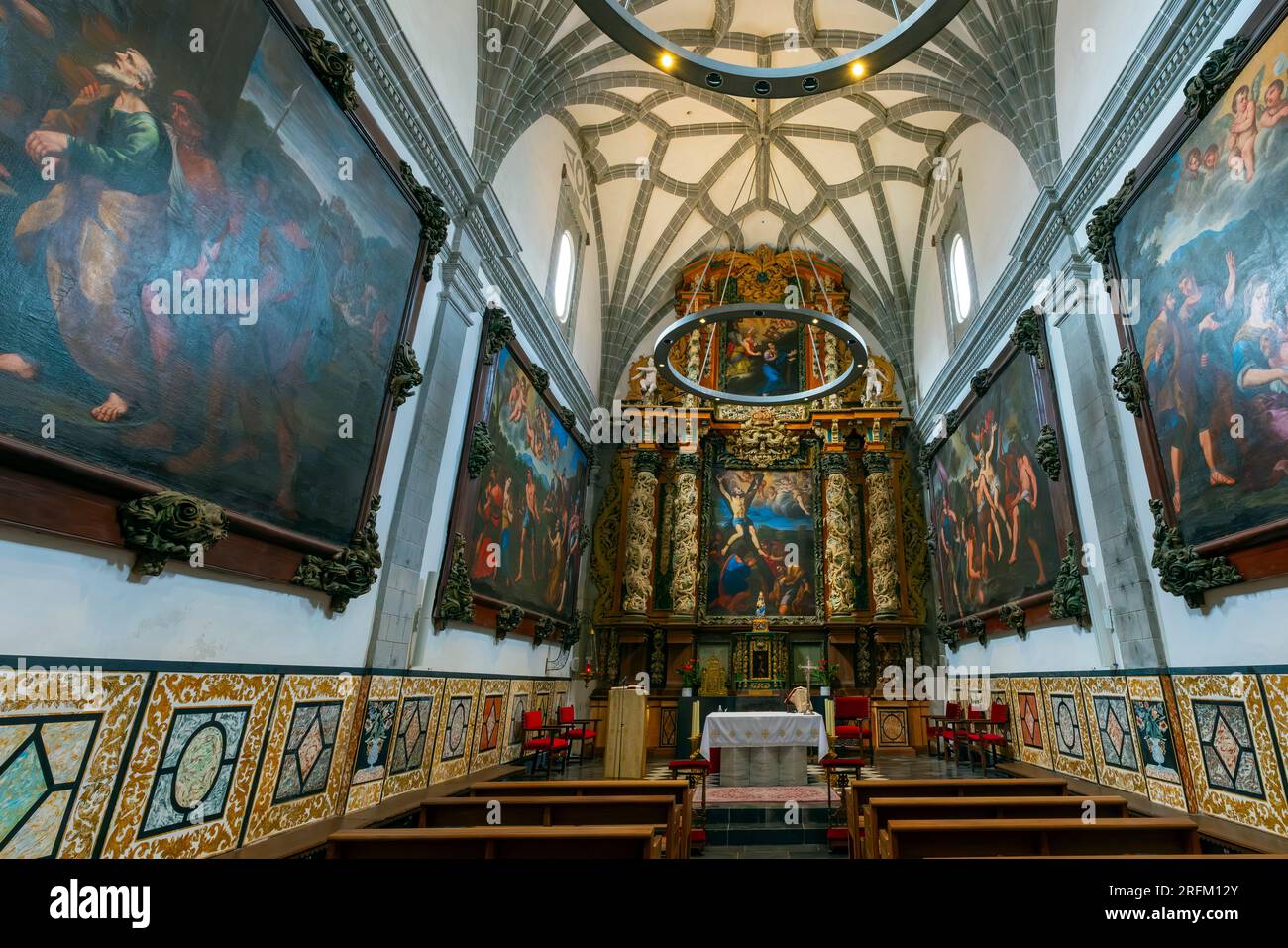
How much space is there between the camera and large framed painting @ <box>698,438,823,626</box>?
14.7 meters

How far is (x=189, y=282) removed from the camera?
4.00 metres

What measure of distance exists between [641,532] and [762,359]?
Answer: 225 inches

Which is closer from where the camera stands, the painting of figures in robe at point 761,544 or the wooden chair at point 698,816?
the wooden chair at point 698,816

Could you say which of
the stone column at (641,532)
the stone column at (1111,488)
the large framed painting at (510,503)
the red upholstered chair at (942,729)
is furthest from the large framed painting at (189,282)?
the red upholstered chair at (942,729)

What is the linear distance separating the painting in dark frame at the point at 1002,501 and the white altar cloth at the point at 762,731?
3.45 metres

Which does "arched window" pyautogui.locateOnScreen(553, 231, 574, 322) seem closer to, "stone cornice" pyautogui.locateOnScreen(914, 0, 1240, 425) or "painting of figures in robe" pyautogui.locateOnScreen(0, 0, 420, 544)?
"painting of figures in robe" pyautogui.locateOnScreen(0, 0, 420, 544)

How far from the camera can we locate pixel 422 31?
23.3 feet

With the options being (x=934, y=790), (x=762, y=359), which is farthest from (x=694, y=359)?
(x=934, y=790)

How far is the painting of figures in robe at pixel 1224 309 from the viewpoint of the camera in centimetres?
447

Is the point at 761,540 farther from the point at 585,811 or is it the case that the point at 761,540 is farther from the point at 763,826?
the point at 585,811

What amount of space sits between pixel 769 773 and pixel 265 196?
29.0ft

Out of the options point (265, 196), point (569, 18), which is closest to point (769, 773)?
point (265, 196)

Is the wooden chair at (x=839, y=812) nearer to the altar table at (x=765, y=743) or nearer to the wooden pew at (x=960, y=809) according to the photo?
the wooden pew at (x=960, y=809)
